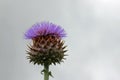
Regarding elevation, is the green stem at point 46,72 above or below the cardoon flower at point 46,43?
below

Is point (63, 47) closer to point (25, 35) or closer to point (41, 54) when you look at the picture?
point (41, 54)

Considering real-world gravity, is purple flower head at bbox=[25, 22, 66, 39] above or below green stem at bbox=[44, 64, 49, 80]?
above

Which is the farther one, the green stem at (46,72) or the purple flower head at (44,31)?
the purple flower head at (44,31)

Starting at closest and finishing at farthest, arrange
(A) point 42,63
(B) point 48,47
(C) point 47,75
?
(C) point 47,75
(A) point 42,63
(B) point 48,47

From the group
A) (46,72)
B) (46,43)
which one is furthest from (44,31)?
(46,72)

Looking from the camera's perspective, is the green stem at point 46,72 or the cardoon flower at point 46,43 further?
the cardoon flower at point 46,43

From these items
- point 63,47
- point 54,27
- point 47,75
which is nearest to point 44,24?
point 54,27

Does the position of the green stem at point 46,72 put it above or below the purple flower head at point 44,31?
below
